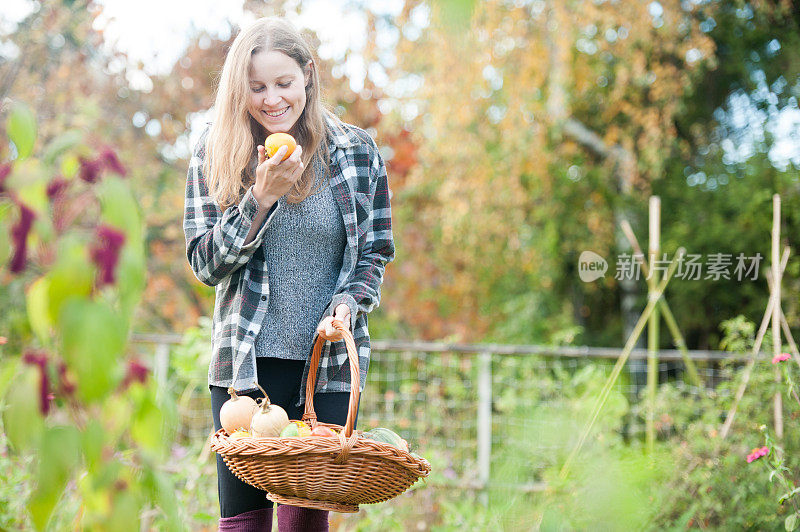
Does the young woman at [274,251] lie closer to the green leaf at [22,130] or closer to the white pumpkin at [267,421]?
the white pumpkin at [267,421]

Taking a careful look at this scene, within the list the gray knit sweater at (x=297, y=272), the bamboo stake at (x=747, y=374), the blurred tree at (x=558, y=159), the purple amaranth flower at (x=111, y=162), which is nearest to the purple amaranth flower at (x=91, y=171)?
the purple amaranth flower at (x=111, y=162)

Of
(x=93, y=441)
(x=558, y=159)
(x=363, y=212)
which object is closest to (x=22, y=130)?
(x=93, y=441)

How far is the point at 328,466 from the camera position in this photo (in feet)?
4.20

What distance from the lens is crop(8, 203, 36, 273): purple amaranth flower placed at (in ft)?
2.06

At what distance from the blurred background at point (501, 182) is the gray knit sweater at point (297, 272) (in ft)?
4.42

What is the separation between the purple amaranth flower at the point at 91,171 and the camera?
661 millimetres

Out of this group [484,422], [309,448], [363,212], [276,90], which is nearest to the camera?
[309,448]

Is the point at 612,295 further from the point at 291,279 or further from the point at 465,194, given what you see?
the point at 291,279

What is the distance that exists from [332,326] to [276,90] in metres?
0.48

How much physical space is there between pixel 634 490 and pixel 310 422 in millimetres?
966

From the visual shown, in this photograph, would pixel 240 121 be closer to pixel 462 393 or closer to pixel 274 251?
pixel 274 251

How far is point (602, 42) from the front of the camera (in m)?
5.40

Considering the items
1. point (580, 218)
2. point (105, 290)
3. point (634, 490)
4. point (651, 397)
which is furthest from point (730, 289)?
point (105, 290)

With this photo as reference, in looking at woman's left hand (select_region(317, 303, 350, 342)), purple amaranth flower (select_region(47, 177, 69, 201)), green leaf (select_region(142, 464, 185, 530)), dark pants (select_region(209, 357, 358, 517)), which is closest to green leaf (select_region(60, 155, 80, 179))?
purple amaranth flower (select_region(47, 177, 69, 201))
